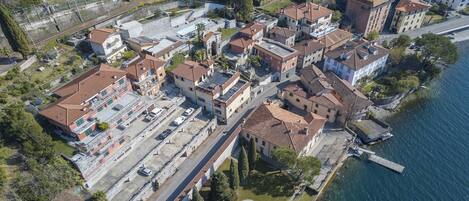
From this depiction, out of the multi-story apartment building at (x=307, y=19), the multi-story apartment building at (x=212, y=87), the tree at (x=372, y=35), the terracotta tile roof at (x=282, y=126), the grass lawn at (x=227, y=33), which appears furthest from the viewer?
the tree at (x=372, y=35)

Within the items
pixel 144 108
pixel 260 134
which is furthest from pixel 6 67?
pixel 260 134

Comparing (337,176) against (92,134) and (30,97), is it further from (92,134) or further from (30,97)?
(30,97)

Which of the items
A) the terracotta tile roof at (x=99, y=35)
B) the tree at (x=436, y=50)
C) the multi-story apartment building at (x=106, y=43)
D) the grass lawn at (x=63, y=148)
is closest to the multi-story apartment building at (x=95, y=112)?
the grass lawn at (x=63, y=148)

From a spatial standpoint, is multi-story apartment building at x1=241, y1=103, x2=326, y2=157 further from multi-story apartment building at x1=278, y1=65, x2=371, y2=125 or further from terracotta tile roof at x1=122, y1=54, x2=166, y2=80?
terracotta tile roof at x1=122, y1=54, x2=166, y2=80

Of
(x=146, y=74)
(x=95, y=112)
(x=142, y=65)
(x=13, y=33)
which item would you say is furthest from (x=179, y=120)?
(x=13, y=33)

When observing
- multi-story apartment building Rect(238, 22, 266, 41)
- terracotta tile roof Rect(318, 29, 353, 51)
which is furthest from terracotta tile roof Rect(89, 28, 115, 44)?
terracotta tile roof Rect(318, 29, 353, 51)

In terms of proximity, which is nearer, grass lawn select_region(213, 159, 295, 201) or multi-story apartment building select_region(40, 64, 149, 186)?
multi-story apartment building select_region(40, 64, 149, 186)

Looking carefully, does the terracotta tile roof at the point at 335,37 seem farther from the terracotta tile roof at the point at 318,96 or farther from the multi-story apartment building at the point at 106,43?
the multi-story apartment building at the point at 106,43
